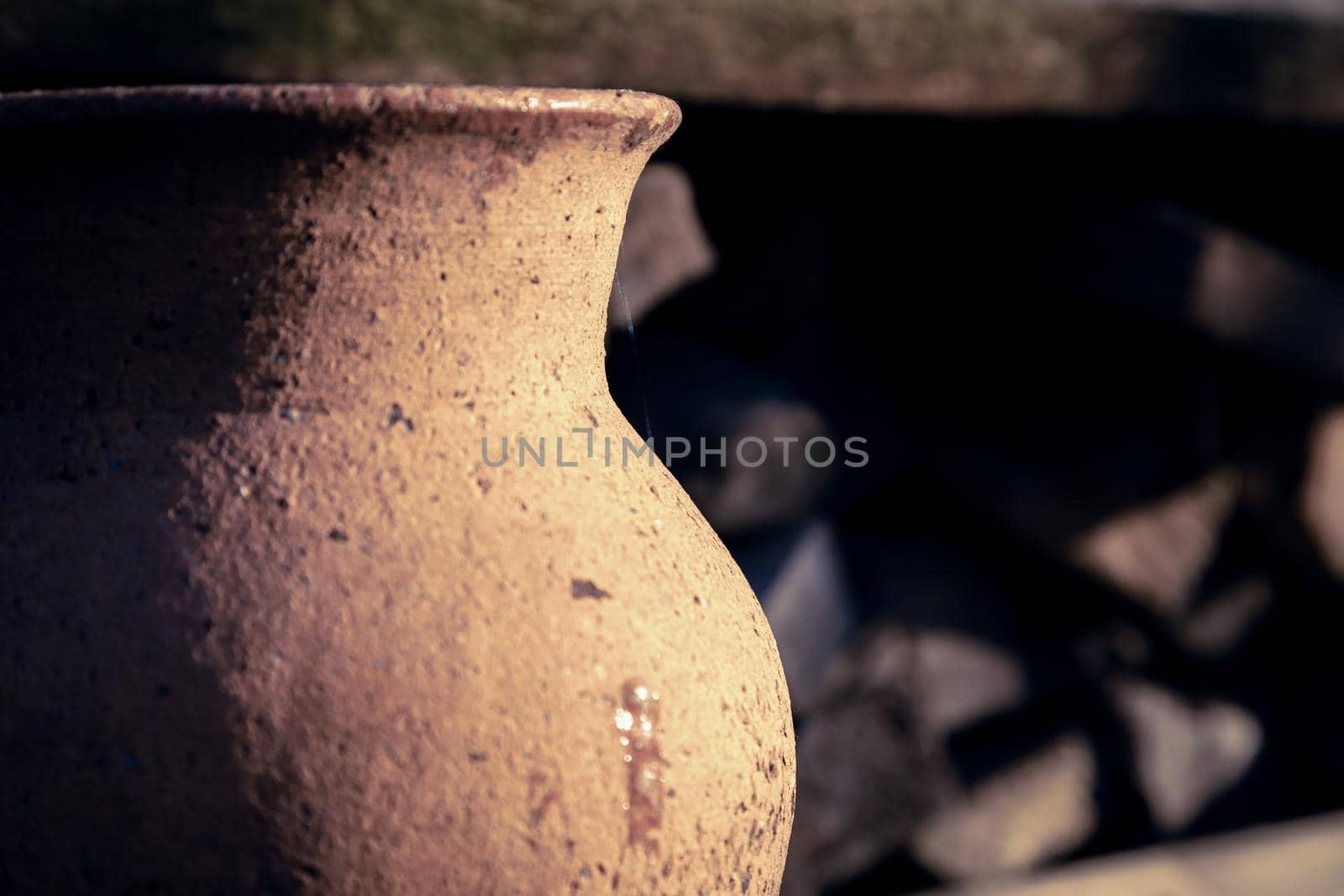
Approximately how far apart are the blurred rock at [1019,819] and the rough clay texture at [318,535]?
117cm

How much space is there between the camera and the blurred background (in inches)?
A: 53.9

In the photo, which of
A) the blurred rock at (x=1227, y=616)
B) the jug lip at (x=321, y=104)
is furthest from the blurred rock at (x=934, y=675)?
the jug lip at (x=321, y=104)

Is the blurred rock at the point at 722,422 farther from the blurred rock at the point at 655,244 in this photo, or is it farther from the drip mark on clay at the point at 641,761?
the drip mark on clay at the point at 641,761

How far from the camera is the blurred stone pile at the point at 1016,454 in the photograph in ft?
5.09

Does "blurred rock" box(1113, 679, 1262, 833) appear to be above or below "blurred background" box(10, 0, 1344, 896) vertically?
below

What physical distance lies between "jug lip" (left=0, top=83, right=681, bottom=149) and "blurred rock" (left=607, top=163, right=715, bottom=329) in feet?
2.33

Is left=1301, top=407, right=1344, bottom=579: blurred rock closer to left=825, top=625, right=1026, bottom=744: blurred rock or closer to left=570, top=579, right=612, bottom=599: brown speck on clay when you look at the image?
left=825, top=625, right=1026, bottom=744: blurred rock

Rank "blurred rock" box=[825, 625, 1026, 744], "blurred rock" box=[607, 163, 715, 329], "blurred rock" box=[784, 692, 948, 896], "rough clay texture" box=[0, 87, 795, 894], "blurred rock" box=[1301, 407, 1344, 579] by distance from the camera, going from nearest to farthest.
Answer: "rough clay texture" box=[0, 87, 795, 894] < "blurred rock" box=[607, 163, 715, 329] < "blurred rock" box=[784, 692, 948, 896] < "blurred rock" box=[825, 625, 1026, 744] < "blurred rock" box=[1301, 407, 1344, 579]

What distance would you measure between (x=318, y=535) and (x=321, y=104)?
0.64 ft

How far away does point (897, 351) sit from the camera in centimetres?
182

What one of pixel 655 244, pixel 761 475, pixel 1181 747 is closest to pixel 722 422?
pixel 761 475

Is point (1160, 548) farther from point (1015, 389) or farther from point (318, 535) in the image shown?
point (318, 535)

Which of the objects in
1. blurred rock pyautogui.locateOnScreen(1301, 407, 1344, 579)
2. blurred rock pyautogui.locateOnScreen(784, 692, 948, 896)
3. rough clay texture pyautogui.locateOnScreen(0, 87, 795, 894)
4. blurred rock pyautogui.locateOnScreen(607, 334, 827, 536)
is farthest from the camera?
blurred rock pyautogui.locateOnScreen(1301, 407, 1344, 579)

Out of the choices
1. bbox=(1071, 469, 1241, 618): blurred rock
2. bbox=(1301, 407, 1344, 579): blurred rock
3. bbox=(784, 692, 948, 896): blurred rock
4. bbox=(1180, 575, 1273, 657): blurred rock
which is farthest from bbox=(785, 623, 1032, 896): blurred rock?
bbox=(1301, 407, 1344, 579): blurred rock
